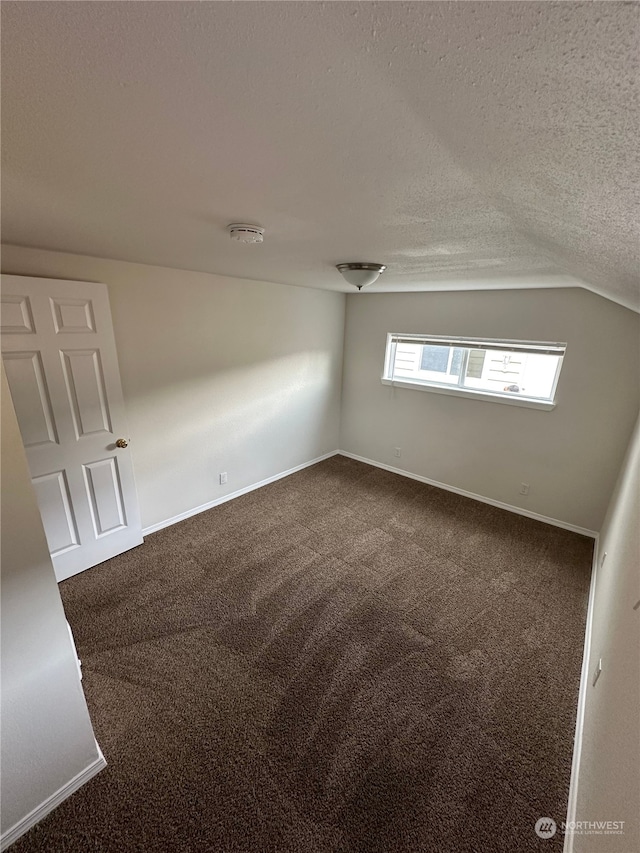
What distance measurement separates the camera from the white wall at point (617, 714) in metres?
0.89

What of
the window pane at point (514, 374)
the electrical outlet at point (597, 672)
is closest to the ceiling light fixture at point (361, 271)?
the window pane at point (514, 374)

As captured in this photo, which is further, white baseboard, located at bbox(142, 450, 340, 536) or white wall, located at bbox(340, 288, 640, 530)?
white baseboard, located at bbox(142, 450, 340, 536)

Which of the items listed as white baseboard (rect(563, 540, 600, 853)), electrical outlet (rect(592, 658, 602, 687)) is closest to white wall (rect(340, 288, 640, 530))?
white baseboard (rect(563, 540, 600, 853))

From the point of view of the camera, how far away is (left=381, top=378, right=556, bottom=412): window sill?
3.19 m

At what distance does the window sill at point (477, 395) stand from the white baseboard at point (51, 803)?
3626mm

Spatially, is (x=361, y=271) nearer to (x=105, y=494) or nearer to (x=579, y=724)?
(x=105, y=494)

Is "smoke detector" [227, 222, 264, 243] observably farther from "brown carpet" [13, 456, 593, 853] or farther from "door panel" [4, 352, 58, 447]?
"brown carpet" [13, 456, 593, 853]

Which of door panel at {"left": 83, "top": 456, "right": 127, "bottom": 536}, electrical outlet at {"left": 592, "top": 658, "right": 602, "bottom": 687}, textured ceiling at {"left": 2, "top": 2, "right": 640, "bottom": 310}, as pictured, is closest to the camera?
textured ceiling at {"left": 2, "top": 2, "right": 640, "bottom": 310}

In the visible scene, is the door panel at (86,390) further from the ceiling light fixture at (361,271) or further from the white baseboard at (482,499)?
the white baseboard at (482,499)

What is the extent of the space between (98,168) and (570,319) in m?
3.33

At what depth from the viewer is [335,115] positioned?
0.58 m

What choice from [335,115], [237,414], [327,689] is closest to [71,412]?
[237,414]
